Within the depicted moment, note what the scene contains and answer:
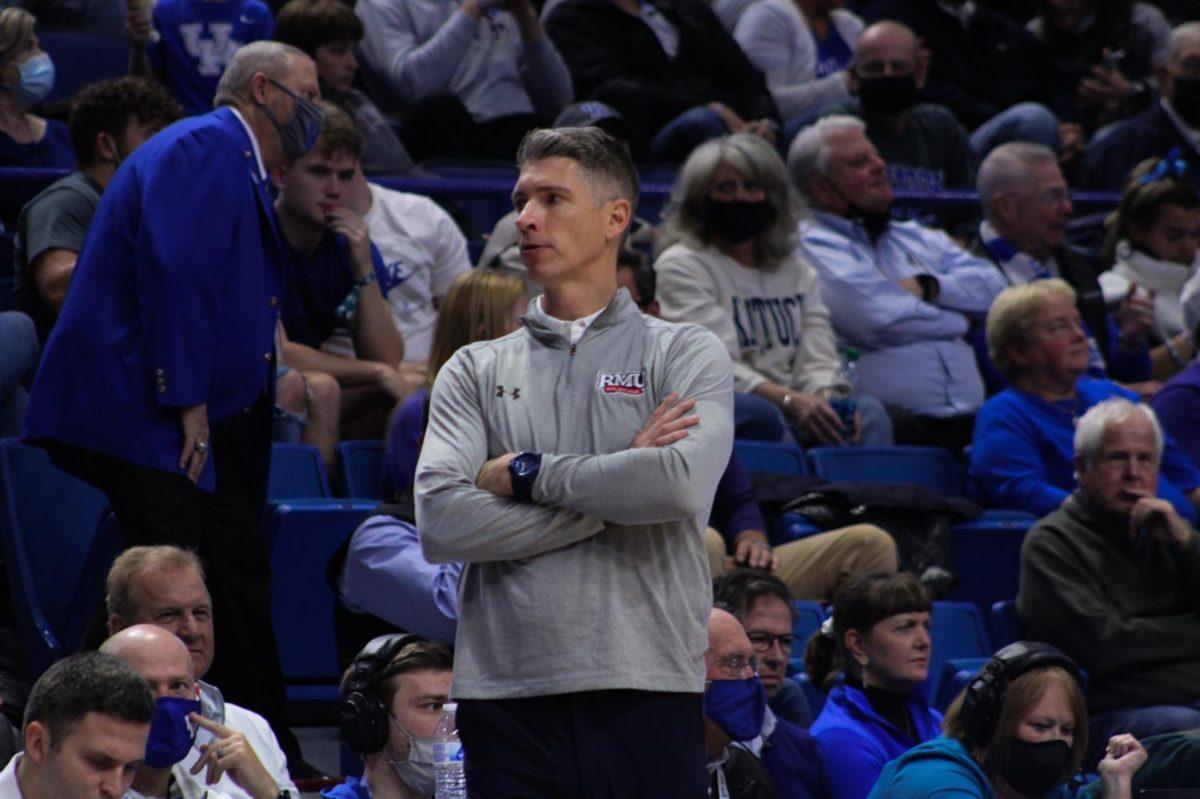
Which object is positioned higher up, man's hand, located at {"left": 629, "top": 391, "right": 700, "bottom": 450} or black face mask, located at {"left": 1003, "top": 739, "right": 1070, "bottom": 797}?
man's hand, located at {"left": 629, "top": 391, "right": 700, "bottom": 450}

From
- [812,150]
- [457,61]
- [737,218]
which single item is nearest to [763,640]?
[737,218]

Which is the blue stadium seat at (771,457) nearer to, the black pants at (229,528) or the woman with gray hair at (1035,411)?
the woman with gray hair at (1035,411)

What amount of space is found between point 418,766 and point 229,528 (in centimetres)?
116

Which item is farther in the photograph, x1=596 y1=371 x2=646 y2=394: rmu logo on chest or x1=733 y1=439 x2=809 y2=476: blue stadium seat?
x1=733 y1=439 x2=809 y2=476: blue stadium seat

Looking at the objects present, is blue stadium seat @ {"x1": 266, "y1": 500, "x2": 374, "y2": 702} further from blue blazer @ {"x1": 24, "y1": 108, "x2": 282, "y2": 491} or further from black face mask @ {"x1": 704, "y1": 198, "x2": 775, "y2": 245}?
black face mask @ {"x1": 704, "y1": 198, "x2": 775, "y2": 245}

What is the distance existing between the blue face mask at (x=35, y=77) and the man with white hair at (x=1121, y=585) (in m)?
3.52

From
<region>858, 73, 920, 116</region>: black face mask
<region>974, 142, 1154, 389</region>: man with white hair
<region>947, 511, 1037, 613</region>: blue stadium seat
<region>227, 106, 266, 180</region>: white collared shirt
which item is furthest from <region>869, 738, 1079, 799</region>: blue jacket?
<region>858, 73, 920, 116</region>: black face mask

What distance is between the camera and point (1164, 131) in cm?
987

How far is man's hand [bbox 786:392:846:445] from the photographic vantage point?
6.93 meters

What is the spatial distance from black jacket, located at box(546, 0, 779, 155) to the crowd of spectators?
0.05ft

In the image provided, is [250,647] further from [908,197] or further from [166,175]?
[908,197]

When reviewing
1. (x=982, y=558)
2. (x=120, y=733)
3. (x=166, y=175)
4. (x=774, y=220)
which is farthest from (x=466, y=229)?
(x=120, y=733)

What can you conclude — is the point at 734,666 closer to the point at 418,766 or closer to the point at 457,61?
the point at 418,766

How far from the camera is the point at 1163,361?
834 cm
